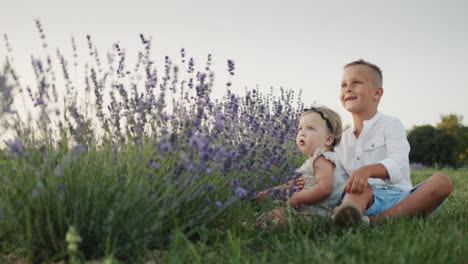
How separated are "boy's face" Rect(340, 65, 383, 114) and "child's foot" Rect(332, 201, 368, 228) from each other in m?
1.03

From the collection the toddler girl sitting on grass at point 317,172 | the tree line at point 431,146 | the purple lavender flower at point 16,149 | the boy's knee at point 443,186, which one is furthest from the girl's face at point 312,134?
the tree line at point 431,146

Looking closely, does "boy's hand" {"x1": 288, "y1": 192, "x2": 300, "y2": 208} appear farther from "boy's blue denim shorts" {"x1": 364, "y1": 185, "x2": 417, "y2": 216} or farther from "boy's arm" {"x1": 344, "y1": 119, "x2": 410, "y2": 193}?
"boy's blue denim shorts" {"x1": 364, "y1": 185, "x2": 417, "y2": 216}

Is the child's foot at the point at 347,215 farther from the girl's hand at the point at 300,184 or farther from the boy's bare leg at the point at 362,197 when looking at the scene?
the girl's hand at the point at 300,184

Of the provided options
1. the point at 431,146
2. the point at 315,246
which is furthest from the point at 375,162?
the point at 431,146

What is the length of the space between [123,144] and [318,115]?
4.68 ft

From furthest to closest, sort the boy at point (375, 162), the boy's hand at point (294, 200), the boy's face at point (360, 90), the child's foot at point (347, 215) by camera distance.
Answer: the boy's face at point (360, 90) < the boy's hand at point (294, 200) < the boy at point (375, 162) < the child's foot at point (347, 215)

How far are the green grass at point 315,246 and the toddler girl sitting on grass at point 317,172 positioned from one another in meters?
0.23

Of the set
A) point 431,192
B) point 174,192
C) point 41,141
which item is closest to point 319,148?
point 431,192

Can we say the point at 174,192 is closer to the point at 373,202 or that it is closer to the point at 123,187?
the point at 123,187

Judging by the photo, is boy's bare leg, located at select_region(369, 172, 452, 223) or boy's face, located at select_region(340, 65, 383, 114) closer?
boy's bare leg, located at select_region(369, 172, 452, 223)

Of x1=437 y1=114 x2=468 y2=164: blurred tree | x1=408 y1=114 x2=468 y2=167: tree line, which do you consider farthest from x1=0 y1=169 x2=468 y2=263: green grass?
x1=437 y1=114 x2=468 y2=164: blurred tree

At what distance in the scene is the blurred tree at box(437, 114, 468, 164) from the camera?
84.7 feet

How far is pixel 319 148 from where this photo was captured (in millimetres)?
2926

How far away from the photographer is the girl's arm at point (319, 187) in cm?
Result: 275
